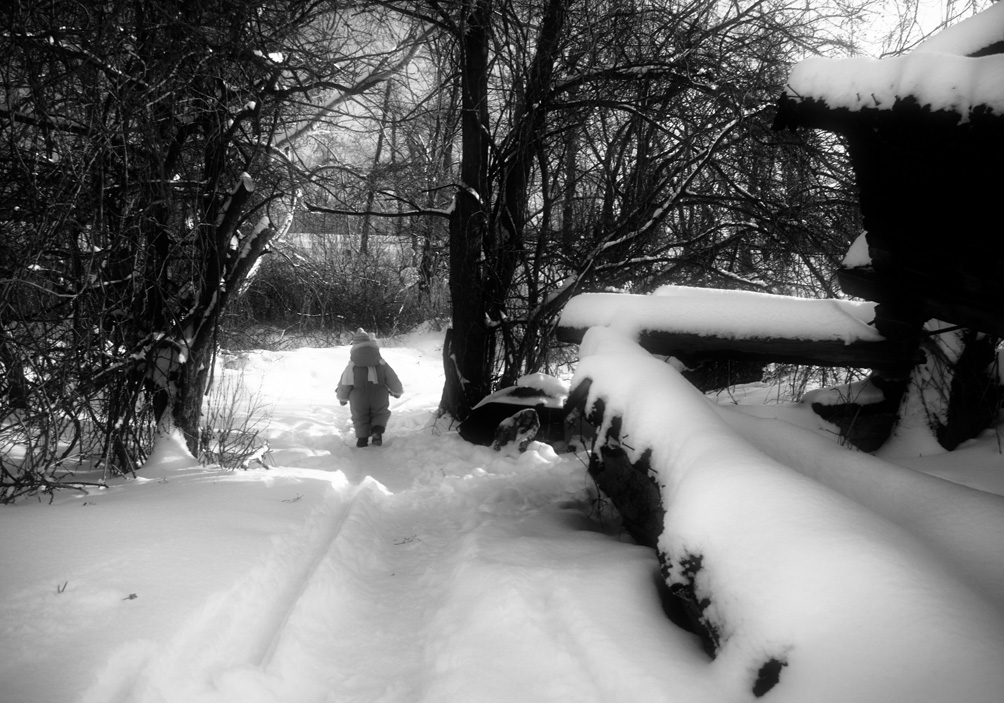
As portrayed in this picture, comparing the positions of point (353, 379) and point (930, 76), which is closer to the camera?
point (930, 76)

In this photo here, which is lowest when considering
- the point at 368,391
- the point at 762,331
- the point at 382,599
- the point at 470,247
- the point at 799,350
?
the point at 382,599

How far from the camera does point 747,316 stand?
424 centimetres

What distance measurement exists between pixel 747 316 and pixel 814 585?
268 centimetres

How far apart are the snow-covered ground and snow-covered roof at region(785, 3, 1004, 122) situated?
4.95 feet

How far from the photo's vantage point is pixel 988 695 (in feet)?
4.90

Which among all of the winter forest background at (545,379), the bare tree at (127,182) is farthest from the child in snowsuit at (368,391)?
the bare tree at (127,182)

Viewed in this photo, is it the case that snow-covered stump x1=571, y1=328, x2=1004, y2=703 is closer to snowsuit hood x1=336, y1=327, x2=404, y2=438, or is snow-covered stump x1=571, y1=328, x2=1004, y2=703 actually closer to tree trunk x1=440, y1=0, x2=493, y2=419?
tree trunk x1=440, y1=0, x2=493, y2=419

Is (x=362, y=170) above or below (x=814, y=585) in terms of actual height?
above

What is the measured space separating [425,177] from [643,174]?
310cm

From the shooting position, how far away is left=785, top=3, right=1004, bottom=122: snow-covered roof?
213 centimetres

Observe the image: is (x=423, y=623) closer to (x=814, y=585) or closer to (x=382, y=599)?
(x=382, y=599)

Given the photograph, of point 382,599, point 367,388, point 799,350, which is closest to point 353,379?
point 367,388

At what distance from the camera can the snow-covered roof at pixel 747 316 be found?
4.17 m

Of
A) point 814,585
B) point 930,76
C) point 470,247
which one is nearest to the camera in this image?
point 814,585
